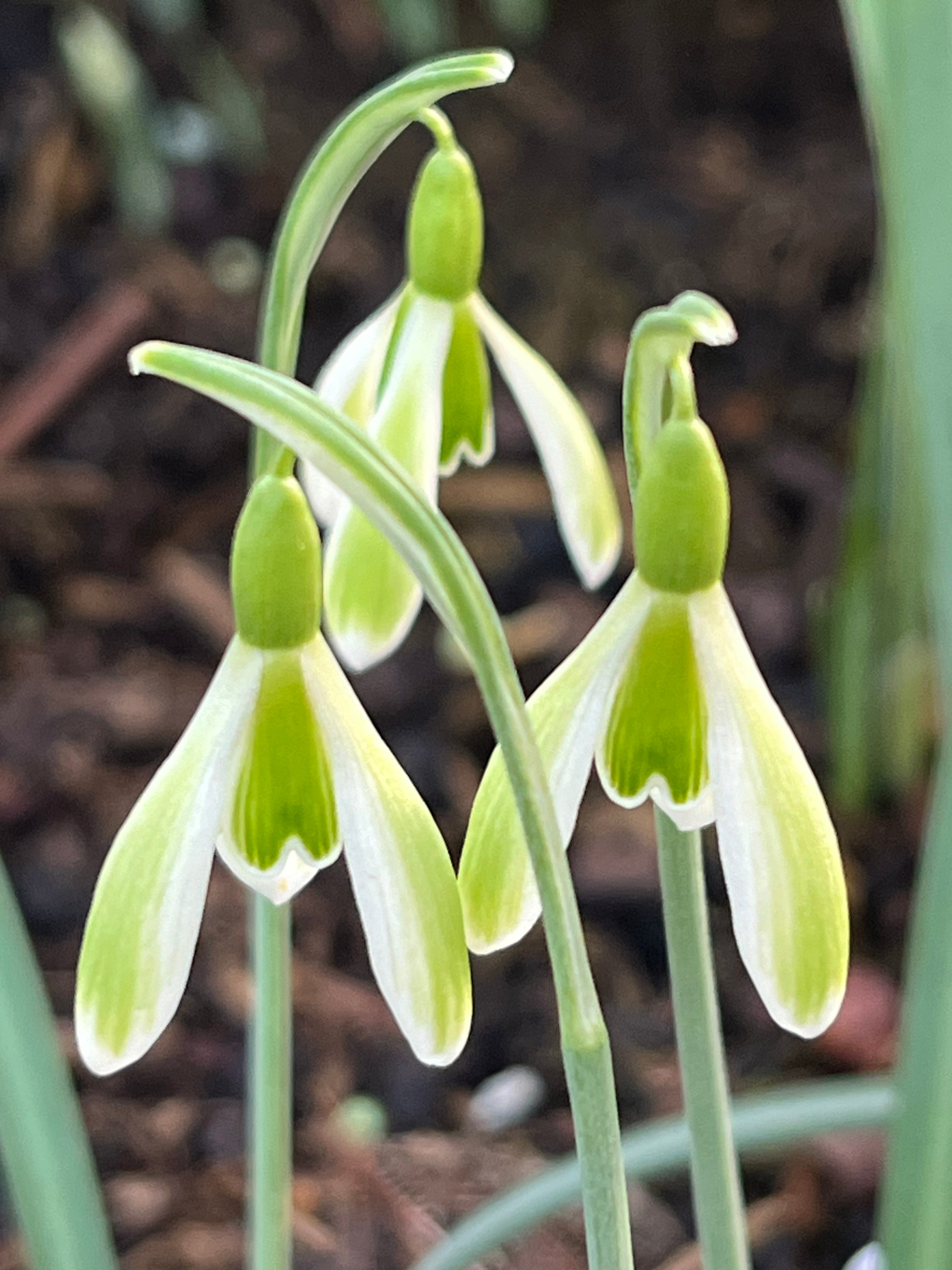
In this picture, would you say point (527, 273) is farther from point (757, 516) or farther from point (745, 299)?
point (757, 516)

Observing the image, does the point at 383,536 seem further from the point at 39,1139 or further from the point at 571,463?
the point at 39,1139

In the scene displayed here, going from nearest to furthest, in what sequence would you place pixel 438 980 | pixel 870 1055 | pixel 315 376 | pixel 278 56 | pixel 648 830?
pixel 438 980, pixel 870 1055, pixel 648 830, pixel 315 376, pixel 278 56

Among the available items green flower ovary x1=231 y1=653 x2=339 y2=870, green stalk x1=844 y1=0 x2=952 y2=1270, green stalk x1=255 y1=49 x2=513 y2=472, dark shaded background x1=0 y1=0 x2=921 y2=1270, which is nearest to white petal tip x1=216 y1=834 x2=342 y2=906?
green flower ovary x1=231 y1=653 x2=339 y2=870

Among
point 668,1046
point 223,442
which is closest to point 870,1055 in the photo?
point 668,1046

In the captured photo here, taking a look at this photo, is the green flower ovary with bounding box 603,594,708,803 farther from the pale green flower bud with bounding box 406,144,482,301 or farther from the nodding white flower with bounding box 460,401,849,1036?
the pale green flower bud with bounding box 406,144,482,301

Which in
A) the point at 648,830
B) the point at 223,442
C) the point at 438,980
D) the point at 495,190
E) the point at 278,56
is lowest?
the point at 438,980
